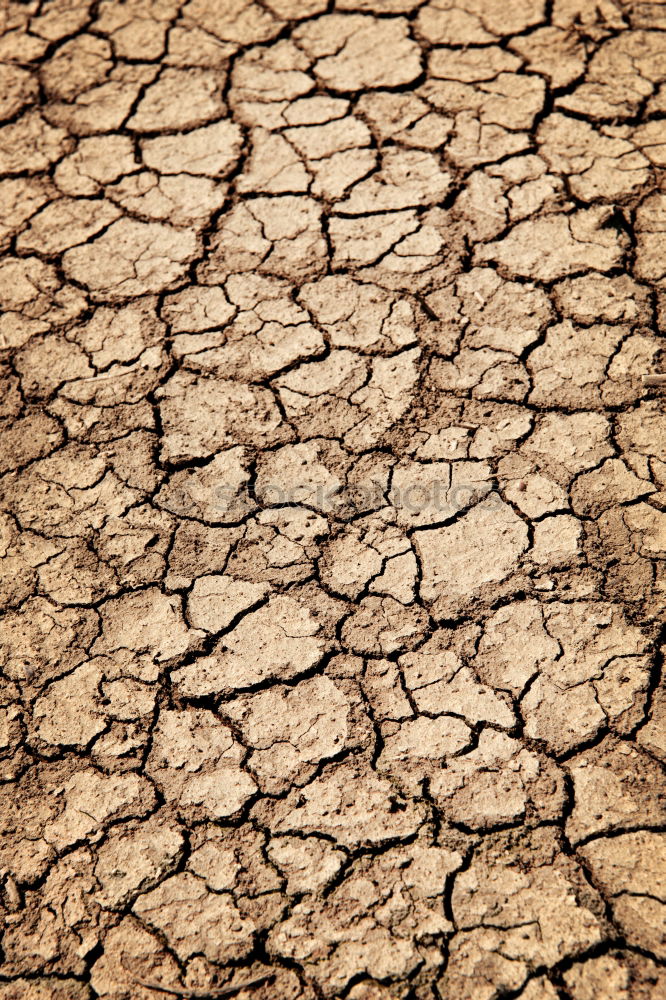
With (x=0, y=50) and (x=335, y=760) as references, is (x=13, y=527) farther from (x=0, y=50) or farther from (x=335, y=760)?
(x=0, y=50)

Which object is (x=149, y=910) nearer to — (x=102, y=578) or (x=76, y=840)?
(x=76, y=840)

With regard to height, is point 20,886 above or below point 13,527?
below

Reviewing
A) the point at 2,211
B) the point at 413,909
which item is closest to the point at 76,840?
the point at 413,909

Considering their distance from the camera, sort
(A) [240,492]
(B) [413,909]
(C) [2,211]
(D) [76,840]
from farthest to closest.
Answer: (C) [2,211] → (A) [240,492] → (D) [76,840] → (B) [413,909]

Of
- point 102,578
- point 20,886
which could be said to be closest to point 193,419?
point 102,578

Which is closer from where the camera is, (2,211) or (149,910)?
(149,910)

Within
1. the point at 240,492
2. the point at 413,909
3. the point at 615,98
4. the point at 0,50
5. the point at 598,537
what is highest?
the point at 0,50

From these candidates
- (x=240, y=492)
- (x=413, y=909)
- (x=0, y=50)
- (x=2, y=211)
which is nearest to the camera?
(x=413, y=909)
